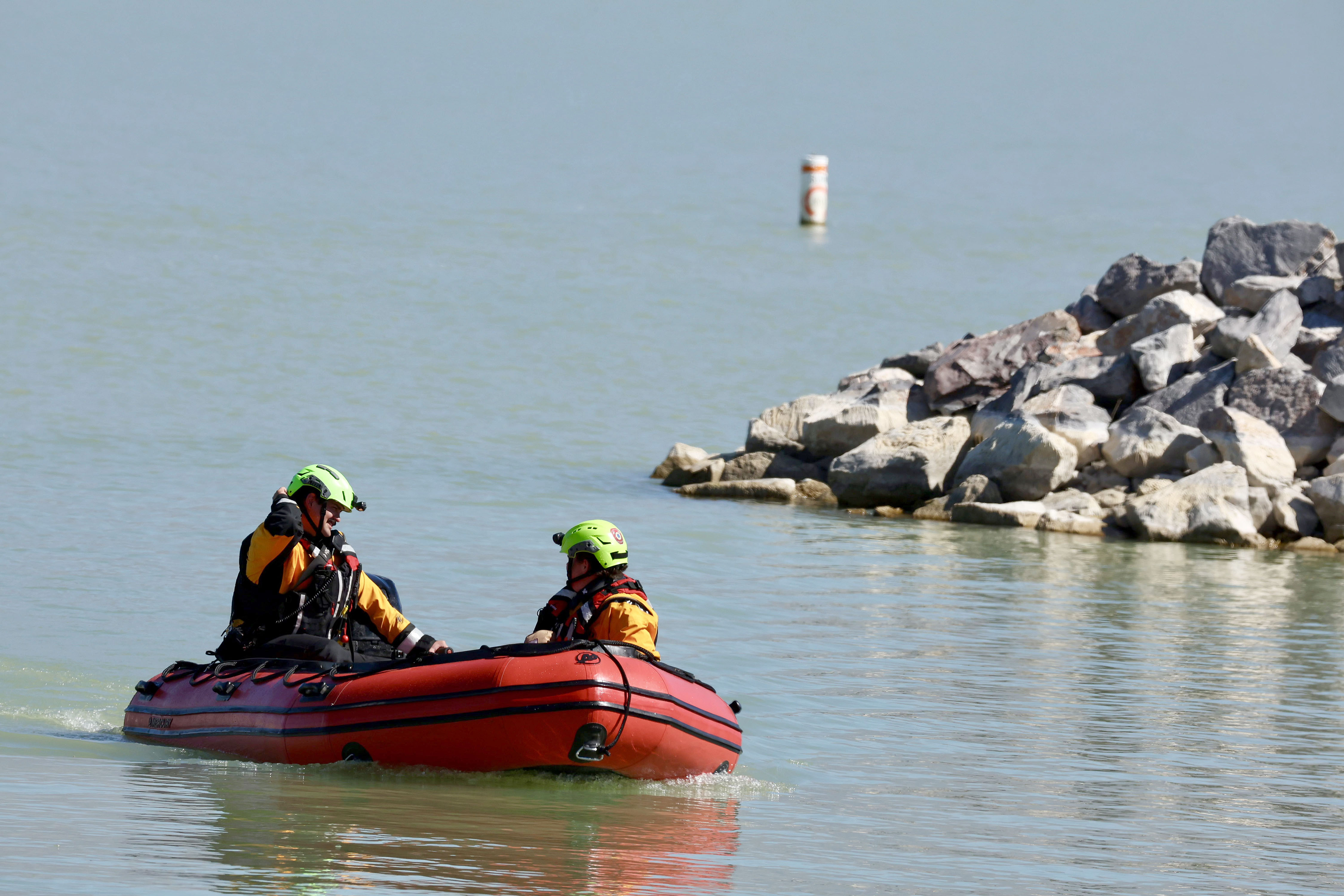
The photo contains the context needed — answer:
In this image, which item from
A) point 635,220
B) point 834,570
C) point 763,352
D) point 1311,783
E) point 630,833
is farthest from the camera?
point 635,220

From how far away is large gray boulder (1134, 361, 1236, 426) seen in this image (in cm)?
1958

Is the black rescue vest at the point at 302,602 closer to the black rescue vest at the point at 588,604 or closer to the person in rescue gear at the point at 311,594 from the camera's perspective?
the person in rescue gear at the point at 311,594

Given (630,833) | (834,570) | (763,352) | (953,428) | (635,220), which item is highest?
(635,220)

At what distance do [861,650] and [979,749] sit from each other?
2966 millimetres

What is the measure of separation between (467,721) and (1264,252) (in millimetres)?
16650

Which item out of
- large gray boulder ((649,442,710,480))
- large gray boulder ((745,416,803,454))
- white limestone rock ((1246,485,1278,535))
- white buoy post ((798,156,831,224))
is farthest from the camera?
white buoy post ((798,156,831,224))

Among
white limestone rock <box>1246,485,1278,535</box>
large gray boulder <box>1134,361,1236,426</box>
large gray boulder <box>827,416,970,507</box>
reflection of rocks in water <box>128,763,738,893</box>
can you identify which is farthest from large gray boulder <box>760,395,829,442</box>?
reflection of rocks in water <box>128,763,738,893</box>

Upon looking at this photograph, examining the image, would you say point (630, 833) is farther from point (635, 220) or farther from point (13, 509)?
point (635, 220)

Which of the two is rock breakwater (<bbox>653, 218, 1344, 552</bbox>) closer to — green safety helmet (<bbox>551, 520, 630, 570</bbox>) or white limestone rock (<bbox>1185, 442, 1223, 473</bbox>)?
white limestone rock (<bbox>1185, 442, 1223, 473</bbox>)

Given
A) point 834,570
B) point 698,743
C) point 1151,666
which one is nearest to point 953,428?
point 834,570

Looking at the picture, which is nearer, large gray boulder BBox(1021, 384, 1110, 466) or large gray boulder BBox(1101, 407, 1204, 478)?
large gray boulder BBox(1101, 407, 1204, 478)

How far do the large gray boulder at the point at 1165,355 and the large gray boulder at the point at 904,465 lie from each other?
6.69 ft

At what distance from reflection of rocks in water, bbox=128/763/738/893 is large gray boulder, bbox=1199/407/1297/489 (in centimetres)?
1198

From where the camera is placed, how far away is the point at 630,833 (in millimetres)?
7152
